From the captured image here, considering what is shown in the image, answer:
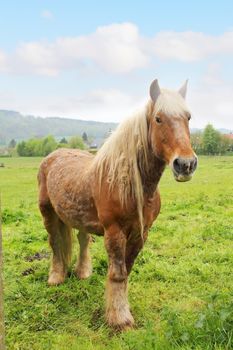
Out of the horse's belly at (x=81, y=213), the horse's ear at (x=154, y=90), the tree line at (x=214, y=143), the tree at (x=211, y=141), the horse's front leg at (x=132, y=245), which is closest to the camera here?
the horse's ear at (x=154, y=90)

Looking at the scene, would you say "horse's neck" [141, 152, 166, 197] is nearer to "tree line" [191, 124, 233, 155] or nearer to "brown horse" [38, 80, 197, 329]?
"brown horse" [38, 80, 197, 329]

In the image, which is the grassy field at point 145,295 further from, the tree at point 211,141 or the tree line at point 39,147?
the tree at point 211,141

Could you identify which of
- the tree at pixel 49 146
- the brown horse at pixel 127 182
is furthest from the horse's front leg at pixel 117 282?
the tree at pixel 49 146

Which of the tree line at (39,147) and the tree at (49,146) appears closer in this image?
the tree at (49,146)

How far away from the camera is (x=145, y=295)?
5.21m

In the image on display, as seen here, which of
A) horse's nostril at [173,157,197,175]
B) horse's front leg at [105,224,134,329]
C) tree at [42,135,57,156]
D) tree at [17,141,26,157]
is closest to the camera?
horse's nostril at [173,157,197,175]

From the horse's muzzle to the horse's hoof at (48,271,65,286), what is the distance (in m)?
3.02

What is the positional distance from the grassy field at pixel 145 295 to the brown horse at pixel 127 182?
18.5 inches

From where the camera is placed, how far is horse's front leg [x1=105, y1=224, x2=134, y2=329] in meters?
4.35

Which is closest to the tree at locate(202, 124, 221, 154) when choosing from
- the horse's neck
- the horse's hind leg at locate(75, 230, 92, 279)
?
the horse's hind leg at locate(75, 230, 92, 279)

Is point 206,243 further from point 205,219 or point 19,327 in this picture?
point 19,327

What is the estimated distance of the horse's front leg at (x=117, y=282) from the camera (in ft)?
14.3

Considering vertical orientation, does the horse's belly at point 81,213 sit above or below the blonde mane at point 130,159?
below

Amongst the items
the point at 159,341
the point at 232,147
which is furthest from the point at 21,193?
the point at 232,147
